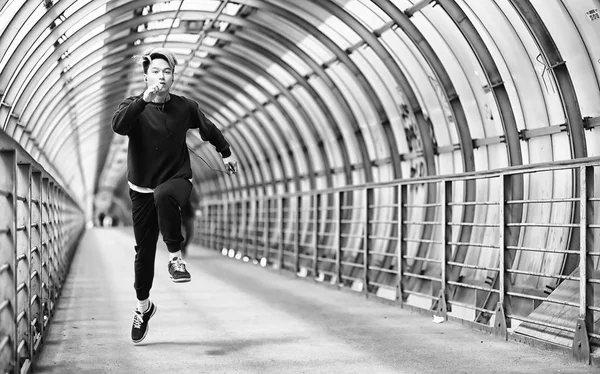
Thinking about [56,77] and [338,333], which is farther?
[56,77]

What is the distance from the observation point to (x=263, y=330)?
638 cm

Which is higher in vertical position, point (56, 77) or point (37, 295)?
point (56, 77)

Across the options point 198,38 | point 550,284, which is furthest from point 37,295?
point 198,38

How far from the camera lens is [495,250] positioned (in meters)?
10.2

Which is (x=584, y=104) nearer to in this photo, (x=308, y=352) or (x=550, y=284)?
(x=550, y=284)

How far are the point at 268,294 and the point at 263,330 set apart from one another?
10.2 ft

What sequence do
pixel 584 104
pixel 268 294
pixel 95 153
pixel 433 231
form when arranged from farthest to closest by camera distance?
pixel 95 153 < pixel 433 231 < pixel 268 294 < pixel 584 104

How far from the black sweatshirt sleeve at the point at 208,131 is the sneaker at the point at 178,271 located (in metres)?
0.87

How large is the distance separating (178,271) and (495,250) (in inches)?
241

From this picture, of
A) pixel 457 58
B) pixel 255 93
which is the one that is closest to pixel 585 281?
pixel 457 58


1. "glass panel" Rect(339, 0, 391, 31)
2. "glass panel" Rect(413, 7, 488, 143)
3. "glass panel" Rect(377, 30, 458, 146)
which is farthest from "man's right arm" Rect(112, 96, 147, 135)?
"glass panel" Rect(377, 30, 458, 146)

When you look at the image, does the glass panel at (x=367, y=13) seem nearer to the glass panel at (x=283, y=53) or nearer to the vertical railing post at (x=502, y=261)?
the glass panel at (x=283, y=53)

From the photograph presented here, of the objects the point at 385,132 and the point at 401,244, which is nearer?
the point at 401,244

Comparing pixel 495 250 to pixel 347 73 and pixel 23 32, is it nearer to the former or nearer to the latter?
pixel 347 73
